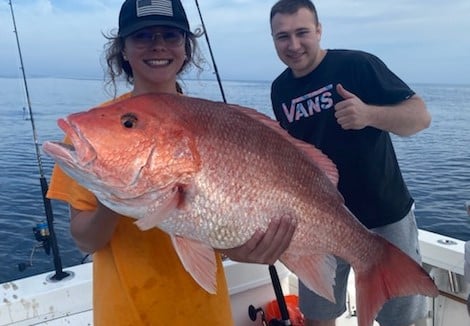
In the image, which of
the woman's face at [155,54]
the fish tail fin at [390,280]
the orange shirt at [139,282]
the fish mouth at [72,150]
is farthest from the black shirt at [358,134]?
the fish mouth at [72,150]

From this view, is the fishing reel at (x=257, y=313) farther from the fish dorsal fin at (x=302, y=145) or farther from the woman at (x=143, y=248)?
the fish dorsal fin at (x=302, y=145)

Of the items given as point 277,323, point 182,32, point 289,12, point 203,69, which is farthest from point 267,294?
point 182,32

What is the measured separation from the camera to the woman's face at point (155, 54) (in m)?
1.70

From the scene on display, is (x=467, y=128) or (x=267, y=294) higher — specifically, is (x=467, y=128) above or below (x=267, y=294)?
below

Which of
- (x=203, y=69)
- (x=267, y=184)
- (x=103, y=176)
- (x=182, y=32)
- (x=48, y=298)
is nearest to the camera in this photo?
(x=103, y=176)

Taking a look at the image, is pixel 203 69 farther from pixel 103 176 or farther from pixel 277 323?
pixel 277 323

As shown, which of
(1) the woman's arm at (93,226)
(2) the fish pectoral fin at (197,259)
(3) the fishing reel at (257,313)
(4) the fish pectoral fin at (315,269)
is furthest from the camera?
(3) the fishing reel at (257,313)

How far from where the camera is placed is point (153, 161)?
4.28 ft

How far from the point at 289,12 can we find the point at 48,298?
2.21 m

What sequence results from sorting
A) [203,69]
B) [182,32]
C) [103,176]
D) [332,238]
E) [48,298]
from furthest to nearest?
[48,298], [203,69], [182,32], [332,238], [103,176]

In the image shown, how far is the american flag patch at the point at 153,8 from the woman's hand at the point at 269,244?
33.8 inches

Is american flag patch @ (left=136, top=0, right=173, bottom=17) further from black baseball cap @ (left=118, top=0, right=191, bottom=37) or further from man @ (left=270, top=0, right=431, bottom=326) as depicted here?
man @ (left=270, top=0, right=431, bottom=326)

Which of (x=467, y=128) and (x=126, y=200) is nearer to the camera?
(x=126, y=200)

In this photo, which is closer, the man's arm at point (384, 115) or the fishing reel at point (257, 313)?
the man's arm at point (384, 115)
